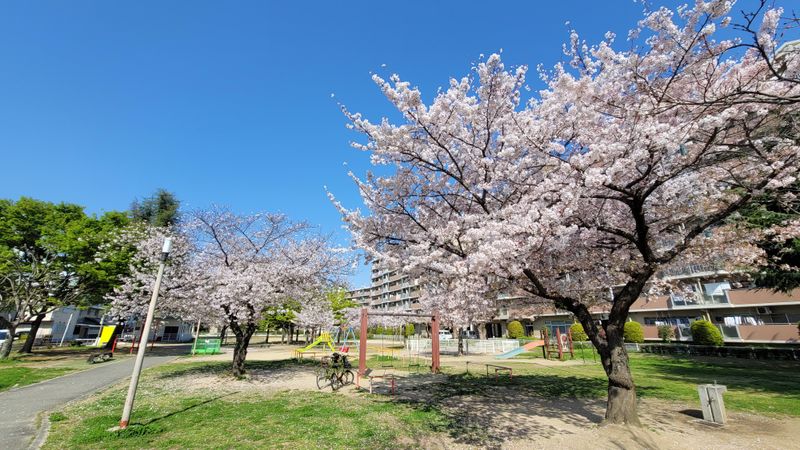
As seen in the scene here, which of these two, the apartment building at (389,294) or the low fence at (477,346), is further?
the apartment building at (389,294)

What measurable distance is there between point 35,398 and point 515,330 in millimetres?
45301

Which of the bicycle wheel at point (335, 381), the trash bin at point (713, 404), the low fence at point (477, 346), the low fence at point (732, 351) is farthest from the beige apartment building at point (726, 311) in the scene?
the trash bin at point (713, 404)

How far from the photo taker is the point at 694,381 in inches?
565

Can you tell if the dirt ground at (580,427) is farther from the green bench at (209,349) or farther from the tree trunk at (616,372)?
the green bench at (209,349)

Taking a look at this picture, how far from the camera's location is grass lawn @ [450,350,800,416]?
10.6m

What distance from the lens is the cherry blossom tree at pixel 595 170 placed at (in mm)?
6430

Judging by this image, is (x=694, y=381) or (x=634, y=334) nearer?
(x=694, y=381)

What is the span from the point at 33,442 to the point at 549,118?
499 inches

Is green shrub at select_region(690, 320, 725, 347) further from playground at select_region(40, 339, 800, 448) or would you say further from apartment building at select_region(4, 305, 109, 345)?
apartment building at select_region(4, 305, 109, 345)

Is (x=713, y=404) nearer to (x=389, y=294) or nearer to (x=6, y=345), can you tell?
(x=6, y=345)

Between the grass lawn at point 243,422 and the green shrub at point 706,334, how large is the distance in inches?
1090

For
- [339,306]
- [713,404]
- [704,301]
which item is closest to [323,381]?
[713,404]

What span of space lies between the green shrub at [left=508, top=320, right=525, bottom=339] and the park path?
41.1 m

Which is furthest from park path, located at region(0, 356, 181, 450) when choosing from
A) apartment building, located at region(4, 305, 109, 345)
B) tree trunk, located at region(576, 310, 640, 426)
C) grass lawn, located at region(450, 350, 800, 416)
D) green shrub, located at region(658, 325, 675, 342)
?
green shrub, located at region(658, 325, 675, 342)
